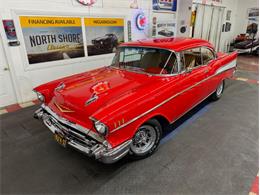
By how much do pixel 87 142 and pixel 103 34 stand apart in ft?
13.3

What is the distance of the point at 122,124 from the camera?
188 cm

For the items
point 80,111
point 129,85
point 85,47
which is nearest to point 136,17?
point 85,47

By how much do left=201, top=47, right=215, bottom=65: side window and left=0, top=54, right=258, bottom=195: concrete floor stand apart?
115 cm

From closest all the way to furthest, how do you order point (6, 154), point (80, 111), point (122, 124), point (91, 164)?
point (122, 124) < point (80, 111) < point (91, 164) < point (6, 154)

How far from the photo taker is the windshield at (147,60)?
2.65 m

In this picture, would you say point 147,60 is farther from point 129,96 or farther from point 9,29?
point 9,29

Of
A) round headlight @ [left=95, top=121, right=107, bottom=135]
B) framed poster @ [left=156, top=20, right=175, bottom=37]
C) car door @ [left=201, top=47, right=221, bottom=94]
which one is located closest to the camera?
round headlight @ [left=95, top=121, right=107, bottom=135]

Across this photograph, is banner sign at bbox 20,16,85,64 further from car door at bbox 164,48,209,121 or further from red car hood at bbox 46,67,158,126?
car door at bbox 164,48,209,121

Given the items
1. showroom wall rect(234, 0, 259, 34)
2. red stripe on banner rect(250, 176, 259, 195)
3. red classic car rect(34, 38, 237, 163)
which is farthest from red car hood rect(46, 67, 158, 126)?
showroom wall rect(234, 0, 259, 34)

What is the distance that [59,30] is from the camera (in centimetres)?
432

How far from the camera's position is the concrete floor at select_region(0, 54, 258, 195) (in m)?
1.99

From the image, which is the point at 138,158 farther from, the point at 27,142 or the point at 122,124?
the point at 27,142

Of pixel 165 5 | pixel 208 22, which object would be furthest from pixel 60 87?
pixel 208 22

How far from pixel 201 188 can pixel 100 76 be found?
79.0 inches
